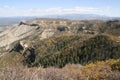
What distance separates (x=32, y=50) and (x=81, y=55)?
55.9 m

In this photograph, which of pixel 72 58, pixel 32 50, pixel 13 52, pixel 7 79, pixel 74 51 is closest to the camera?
pixel 7 79

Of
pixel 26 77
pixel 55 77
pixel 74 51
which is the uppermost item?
pixel 26 77

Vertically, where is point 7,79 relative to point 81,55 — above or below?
above

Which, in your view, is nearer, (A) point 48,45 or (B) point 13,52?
(A) point 48,45

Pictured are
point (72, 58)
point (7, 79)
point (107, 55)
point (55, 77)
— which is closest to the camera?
point (7, 79)

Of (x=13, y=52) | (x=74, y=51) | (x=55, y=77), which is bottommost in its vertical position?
(x=13, y=52)

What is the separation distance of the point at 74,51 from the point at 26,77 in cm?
12472

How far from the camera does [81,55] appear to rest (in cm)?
13012

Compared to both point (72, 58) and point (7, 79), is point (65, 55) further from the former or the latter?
point (7, 79)

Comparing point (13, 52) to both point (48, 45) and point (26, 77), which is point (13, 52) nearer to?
point (48, 45)

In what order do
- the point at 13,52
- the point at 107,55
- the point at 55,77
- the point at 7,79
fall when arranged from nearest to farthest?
the point at 7,79
the point at 55,77
the point at 107,55
the point at 13,52

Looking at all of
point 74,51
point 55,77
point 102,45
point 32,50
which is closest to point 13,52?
point 32,50

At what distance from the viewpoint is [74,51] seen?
138m

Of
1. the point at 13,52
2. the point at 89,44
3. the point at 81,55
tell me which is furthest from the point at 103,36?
the point at 13,52
